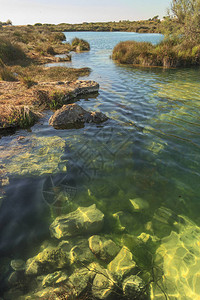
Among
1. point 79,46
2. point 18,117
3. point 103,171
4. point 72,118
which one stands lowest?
point 103,171

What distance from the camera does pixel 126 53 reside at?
19.9 meters

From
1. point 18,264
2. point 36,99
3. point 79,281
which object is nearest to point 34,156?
point 18,264

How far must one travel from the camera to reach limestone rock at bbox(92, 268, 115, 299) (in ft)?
8.06

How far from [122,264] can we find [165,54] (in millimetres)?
20201

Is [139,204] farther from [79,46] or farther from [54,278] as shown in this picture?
[79,46]

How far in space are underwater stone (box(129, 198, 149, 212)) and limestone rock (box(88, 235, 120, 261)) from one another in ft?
3.20

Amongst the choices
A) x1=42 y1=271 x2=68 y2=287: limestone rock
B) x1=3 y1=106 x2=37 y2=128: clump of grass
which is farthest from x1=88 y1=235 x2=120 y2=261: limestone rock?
x1=3 y1=106 x2=37 y2=128: clump of grass

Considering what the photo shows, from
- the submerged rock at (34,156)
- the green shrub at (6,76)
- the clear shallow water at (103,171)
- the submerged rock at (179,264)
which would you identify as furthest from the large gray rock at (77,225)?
the green shrub at (6,76)

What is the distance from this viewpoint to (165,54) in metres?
17.7

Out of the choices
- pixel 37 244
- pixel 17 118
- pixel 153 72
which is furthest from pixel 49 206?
pixel 153 72

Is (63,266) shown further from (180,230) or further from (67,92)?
(67,92)

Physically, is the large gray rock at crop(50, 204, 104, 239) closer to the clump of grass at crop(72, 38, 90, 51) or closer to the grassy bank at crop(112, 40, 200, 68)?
the grassy bank at crop(112, 40, 200, 68)

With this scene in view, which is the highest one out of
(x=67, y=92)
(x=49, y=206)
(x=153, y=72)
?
(x=153, y=72)

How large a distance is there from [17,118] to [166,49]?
57.2 ft
